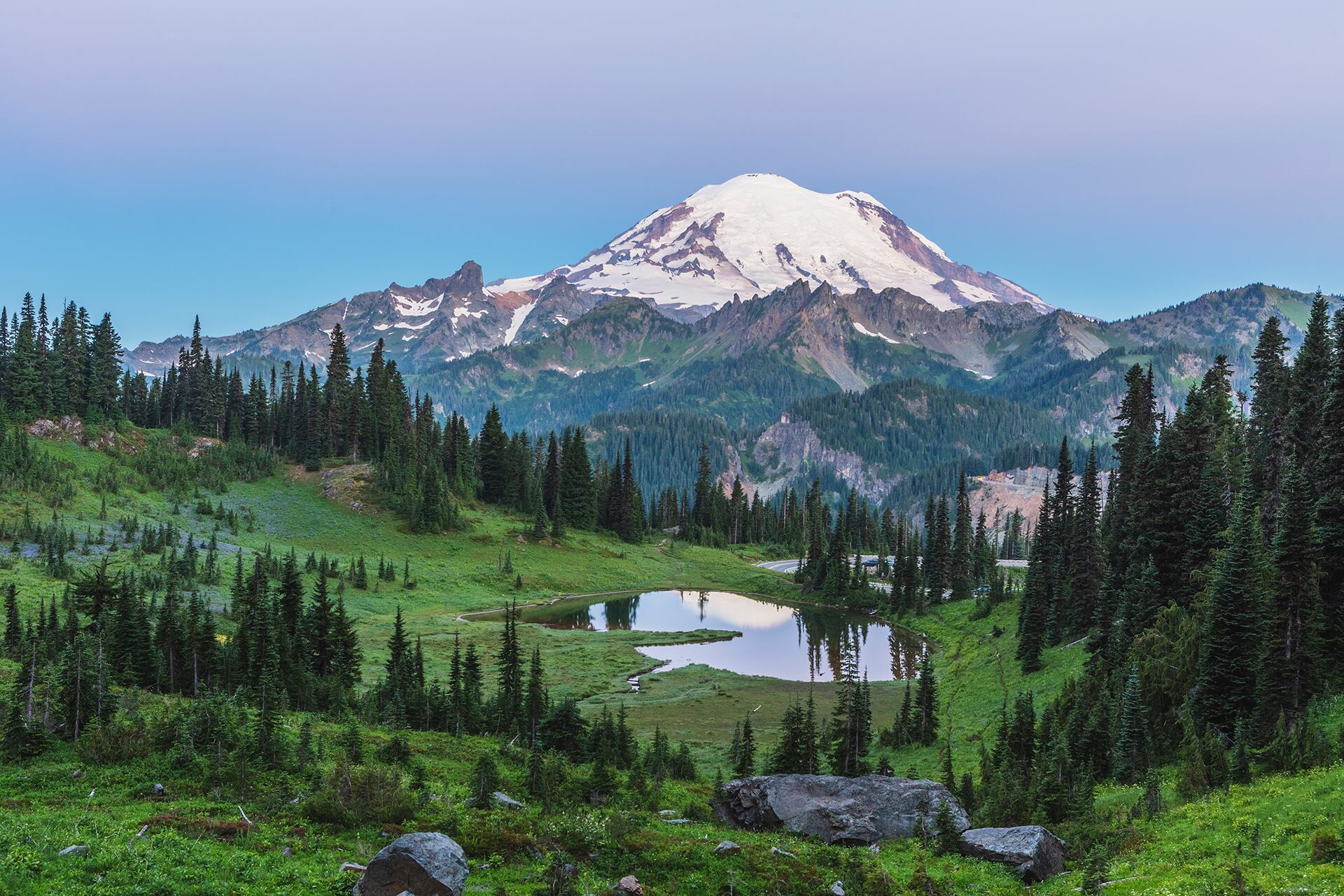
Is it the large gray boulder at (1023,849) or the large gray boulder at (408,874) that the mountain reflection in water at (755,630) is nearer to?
the large gray boulder at (1023,849)

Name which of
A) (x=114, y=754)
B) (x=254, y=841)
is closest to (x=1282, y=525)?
(x=254, y=841)

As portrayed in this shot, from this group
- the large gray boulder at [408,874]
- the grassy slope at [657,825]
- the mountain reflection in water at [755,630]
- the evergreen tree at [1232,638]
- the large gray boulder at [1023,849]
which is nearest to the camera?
the large gray boulder at [408,874]

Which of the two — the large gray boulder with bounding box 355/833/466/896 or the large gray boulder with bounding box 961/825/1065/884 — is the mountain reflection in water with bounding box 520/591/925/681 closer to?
the large gray boulder with bounding box 961/825/1065/884

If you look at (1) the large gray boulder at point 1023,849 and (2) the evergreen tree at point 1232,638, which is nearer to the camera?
(1) the large gray boulder at point 1023,849

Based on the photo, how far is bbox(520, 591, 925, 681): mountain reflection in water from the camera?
87.6 m

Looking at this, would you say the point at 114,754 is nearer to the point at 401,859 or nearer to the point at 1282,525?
the point at 401,859

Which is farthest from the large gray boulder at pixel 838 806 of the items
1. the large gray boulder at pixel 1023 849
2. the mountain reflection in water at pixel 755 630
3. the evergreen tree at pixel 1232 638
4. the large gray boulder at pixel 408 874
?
the mountain reflection in water at pixel 755 630

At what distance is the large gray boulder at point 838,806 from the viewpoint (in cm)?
2877

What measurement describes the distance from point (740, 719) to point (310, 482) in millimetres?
100382

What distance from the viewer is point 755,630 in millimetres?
110750

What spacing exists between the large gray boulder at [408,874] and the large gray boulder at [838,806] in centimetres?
1347

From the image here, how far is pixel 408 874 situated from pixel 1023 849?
55.7 feet

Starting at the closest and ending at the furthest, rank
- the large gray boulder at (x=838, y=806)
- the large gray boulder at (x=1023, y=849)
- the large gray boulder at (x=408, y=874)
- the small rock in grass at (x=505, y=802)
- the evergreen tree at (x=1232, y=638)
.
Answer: the large gray boulder at (x=408, y=874), the large gray boulder at (x=1023, y=849), the small rock in grass at (x=505, y=802), the large gray boulder at (x=838, y=806), the evergreen tree at (x=1232, y=638)

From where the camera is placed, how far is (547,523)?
14375 centimetres
